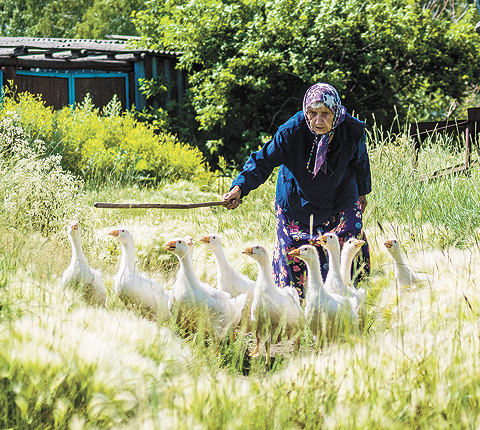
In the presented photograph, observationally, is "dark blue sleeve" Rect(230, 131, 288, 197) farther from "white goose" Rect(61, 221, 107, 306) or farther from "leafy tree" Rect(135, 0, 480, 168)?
"leafy tree" Rect(135, 0, 480, 168)

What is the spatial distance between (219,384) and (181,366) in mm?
253

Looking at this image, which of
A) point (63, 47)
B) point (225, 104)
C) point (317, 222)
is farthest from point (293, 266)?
point (63, 47)

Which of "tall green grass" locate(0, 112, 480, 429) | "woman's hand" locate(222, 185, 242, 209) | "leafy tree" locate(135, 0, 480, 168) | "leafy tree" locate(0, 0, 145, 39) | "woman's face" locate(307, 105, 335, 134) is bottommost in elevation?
"tall green grass" locate(0, 112, 480, 429)

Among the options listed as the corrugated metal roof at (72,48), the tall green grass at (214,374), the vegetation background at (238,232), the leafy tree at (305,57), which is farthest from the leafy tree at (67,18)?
the tall green grass at (214,374)

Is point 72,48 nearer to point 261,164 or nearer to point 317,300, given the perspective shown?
point 261,164

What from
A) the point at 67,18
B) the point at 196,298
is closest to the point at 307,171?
the point at 196,298

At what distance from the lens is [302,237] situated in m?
3.94

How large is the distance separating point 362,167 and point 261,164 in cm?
71

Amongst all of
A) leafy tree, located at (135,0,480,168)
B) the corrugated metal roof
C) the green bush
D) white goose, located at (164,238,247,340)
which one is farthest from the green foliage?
the corrugated metal roof

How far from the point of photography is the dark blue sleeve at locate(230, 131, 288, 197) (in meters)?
3.86

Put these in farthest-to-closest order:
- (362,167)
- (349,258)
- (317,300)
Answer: (362,167) → (349,258) → (317,300)

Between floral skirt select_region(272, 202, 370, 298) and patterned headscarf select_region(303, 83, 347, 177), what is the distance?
39 centimetres

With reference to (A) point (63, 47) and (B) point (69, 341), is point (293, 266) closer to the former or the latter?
(B) point (69, 341)

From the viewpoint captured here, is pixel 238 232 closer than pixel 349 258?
No
